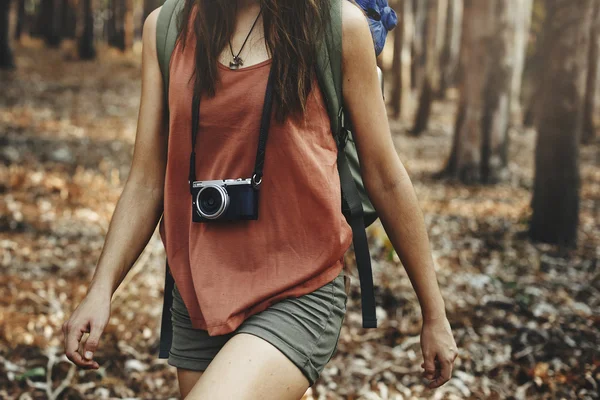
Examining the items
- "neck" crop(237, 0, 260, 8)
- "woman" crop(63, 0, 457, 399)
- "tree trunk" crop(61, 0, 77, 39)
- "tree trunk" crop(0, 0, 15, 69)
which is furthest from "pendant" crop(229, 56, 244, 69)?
"tree trunk" crop(61, 0, 77, 39)

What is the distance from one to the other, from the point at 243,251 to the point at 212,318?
0.65 feet

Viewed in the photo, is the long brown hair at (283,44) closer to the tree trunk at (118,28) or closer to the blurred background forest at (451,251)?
the blurred background forest at (451,251)

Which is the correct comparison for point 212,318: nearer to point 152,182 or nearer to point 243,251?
point 243,251

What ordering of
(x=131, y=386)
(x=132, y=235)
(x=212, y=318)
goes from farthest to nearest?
(x=131, y=386), (x=132, y=235), (x=212, y=318)

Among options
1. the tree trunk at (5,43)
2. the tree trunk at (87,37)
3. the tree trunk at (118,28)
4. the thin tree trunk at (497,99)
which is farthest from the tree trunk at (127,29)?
the thin tree trunk at (497,99)

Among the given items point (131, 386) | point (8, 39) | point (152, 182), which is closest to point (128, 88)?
point (8, 39)

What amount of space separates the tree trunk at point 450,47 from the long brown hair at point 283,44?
1960 cm

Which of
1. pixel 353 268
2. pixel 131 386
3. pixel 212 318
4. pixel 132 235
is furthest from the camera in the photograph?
pixel 353 268

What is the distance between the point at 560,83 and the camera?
24.3ft

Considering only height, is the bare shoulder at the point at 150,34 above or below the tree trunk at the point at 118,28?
below

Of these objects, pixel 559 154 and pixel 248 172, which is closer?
pixel 248 172

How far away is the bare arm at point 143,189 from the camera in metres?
2.12

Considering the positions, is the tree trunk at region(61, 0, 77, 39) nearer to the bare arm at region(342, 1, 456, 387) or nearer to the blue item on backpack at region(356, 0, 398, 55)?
the blue item on backpack at region(356, 0, 398, 55)

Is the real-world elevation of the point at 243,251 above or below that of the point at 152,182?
below
